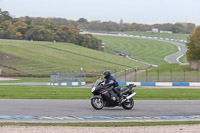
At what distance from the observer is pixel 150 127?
491 inches

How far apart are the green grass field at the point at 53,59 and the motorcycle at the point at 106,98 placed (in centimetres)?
6242

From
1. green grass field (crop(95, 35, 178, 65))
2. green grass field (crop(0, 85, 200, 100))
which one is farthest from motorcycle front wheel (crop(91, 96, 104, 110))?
green grass field (crop(95, 35, 178, 65))

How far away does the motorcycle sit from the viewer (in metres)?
17.8

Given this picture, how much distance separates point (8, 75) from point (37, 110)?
208ft

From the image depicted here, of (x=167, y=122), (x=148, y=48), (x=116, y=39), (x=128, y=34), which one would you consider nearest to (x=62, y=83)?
(x=167, y=122)

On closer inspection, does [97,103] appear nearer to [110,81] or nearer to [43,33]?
[110,81]

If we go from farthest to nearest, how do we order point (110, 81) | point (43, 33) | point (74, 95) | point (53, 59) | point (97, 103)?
point (43, 33) → point (53, 59) → point (74, 95) → point (110, 81) → point (97, 103)

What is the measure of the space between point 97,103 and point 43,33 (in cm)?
11313

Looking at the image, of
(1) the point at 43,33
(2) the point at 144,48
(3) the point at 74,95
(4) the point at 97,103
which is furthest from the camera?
(2) the point at 144,48

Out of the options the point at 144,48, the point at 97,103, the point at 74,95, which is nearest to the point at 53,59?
the point at 144,48

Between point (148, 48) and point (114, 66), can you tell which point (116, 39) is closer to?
point (148, 48)

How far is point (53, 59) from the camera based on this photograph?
95.1m

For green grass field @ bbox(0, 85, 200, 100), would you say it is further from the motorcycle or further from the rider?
the rider

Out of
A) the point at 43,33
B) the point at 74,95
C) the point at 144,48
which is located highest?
the point at 43,33
